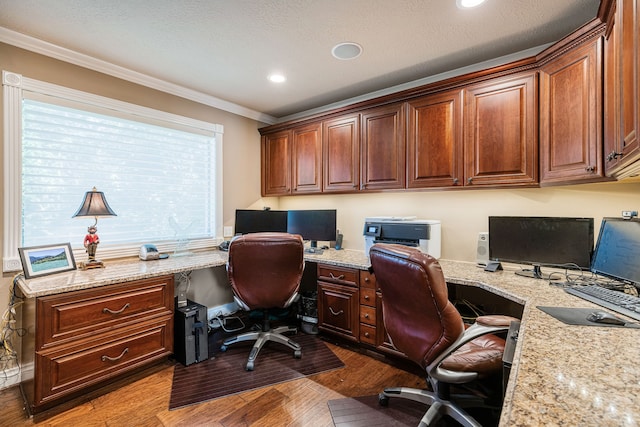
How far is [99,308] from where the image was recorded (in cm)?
199

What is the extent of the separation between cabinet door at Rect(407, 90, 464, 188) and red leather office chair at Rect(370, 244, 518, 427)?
3.64 ft

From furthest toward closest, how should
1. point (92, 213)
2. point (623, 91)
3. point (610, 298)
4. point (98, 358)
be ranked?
point (92, 213) → point (98, 358) → point (610, 298) → point (623, 91)

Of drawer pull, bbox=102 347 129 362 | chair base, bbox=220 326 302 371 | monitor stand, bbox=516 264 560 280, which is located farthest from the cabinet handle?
drawer pull, bbox=102 347 129 362

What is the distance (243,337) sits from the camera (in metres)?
2.58

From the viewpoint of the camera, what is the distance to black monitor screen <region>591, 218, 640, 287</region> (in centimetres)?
149

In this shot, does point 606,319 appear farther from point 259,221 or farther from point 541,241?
point 259,221

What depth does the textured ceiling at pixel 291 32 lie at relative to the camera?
5.92 ft

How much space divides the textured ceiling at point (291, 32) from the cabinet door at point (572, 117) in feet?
1.21

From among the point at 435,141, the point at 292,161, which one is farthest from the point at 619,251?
the point at 292,161

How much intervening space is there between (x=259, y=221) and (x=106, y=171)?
1.52 metres

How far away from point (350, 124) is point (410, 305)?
2041mm

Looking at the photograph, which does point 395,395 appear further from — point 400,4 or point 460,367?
point 400,4

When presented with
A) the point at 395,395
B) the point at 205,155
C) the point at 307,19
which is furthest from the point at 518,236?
the point at 205,155

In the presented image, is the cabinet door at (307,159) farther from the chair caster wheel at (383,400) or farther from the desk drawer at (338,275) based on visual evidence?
the chair caster wheel at (383,400)
